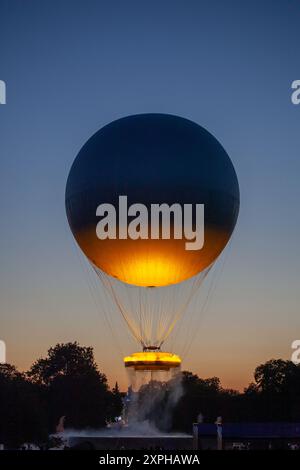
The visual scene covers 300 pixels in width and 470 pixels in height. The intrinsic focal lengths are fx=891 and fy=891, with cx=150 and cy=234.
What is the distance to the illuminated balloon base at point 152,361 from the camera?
46.3 meters

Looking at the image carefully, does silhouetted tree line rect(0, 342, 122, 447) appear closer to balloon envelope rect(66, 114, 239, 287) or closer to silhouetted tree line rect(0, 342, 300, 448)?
silhouetted tree line rect(0, 342, 300, 448)

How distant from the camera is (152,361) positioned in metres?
46.2

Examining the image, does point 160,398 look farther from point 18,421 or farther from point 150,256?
point 150,256

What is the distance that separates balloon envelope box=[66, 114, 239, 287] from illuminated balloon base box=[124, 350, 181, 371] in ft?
12.2

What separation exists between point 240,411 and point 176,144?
8533cm

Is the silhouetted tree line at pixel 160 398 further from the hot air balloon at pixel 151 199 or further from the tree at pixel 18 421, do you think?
the hot air balloon at pixel 151 199

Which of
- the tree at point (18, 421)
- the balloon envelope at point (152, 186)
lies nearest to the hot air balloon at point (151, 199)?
the balloon envelope at point (152, 186)

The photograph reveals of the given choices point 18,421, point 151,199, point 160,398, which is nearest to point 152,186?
point 151,199

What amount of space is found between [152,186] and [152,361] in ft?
31.4

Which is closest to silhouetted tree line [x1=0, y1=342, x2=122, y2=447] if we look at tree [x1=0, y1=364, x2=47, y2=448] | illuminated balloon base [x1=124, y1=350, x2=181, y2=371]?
tree [x1=0, y1=364, x2=47, y2=448]

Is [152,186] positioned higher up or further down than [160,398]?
higher up

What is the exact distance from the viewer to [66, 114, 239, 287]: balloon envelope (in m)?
42.8
